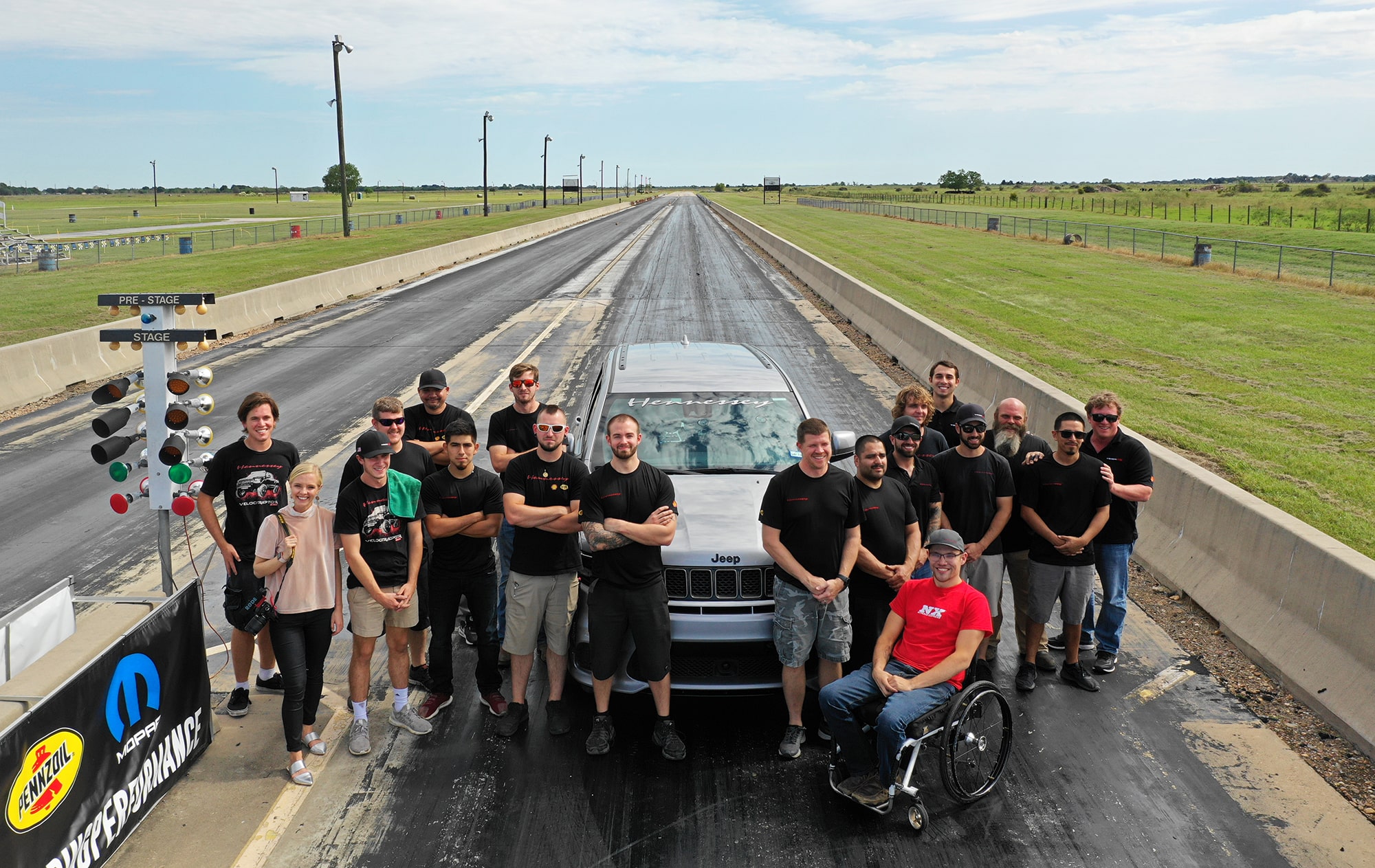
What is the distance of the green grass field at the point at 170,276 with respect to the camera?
21.9m

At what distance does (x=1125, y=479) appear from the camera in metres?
7.00

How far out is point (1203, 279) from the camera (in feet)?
102

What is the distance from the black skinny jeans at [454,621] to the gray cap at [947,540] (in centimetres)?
273

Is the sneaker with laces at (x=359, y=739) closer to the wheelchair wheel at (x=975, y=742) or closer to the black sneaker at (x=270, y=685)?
the black sneaker at (x=270, y=685)

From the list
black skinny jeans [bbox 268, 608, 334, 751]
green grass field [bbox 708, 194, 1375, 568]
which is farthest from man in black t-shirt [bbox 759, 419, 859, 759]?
green grass field [bbox 708, 194, 1375, 568]

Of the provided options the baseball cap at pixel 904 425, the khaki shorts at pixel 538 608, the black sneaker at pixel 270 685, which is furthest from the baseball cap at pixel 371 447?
the baseball cap at pixel 904 425

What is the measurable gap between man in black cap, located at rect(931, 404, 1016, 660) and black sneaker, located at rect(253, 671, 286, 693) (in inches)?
173

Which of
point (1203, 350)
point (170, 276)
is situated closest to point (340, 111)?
point (170, 276)

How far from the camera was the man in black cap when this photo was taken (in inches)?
259

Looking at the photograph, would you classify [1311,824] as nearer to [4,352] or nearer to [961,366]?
[961,366]

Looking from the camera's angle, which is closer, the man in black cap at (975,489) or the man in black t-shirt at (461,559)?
the man in black t-shirt at (461,559)

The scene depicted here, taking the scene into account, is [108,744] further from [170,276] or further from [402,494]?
[170,276]

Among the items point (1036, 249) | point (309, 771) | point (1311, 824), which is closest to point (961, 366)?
point (1311, 824)

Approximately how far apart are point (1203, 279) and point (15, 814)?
32945 mm
